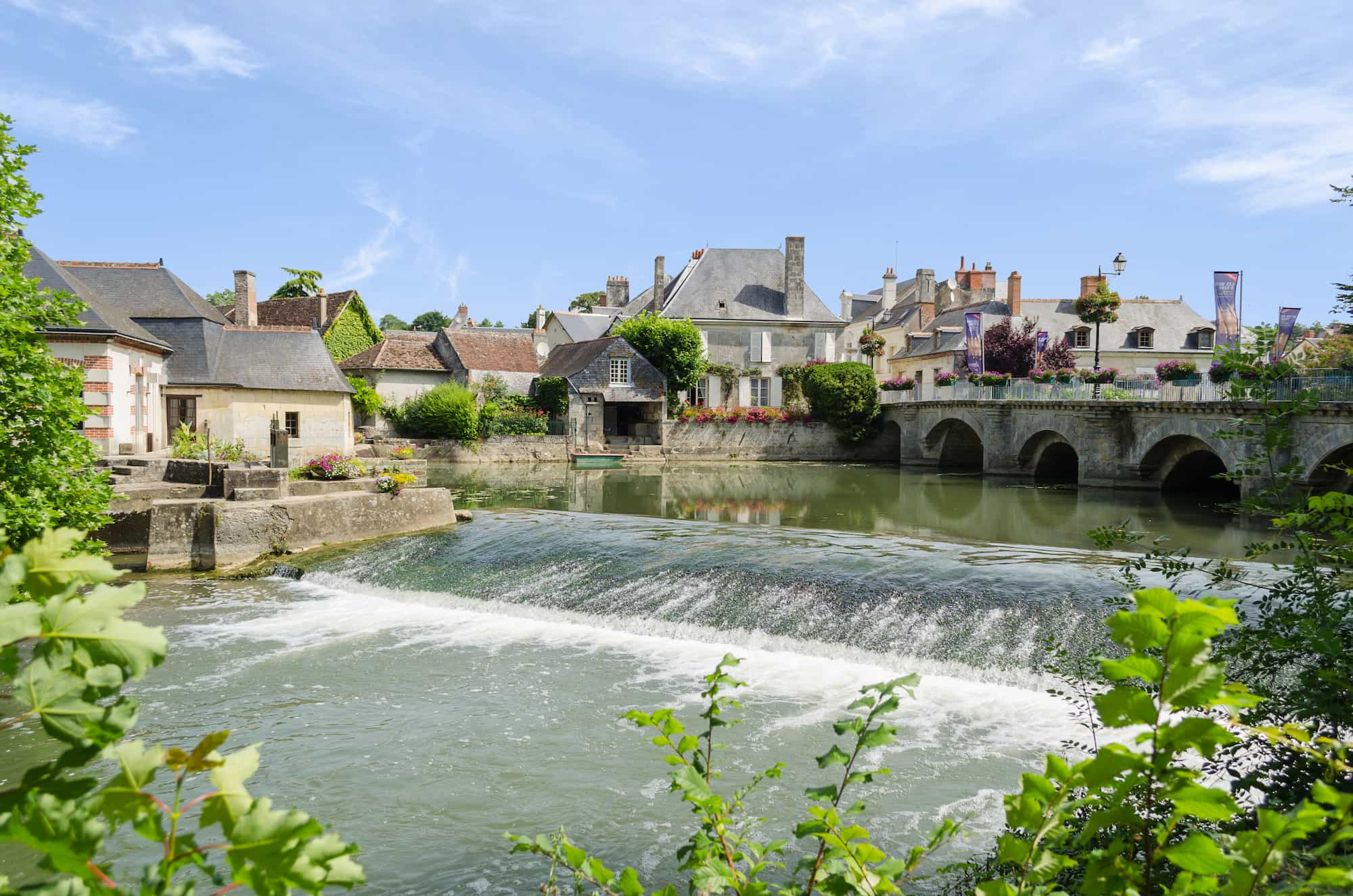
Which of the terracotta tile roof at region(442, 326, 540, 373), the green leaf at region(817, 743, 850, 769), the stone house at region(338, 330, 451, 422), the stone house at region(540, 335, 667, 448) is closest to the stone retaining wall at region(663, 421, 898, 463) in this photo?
the stone house at region(540, 335, 667, 448)

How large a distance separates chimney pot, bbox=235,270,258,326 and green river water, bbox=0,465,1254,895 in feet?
71.6

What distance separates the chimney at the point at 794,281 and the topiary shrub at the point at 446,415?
1589cm

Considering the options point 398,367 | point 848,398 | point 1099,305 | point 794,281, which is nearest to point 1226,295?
point 1099,305

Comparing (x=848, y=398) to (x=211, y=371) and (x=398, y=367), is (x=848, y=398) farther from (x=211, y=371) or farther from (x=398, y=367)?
(x=211, y=371)

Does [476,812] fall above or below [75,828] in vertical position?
below

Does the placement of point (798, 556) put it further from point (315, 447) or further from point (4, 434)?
point (315, 447)

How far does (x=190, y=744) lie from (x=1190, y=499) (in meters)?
22.5

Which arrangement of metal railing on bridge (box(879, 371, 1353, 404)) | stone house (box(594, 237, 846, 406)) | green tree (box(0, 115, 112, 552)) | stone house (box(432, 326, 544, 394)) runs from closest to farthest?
green tree (box(0, 115, 112, 552)), metal railing on bridge (box(879, 371, 1353, 404)), stone house (box(432, 326, 544, 394)), stone house (box(594, 237, 846, 406))

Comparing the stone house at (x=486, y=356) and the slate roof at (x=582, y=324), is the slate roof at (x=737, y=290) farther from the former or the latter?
the stone house at (x=486, y=356)

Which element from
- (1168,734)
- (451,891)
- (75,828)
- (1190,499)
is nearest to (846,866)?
(1168,734)

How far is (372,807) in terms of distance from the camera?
228 inches

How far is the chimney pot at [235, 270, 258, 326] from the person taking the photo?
32.0 m

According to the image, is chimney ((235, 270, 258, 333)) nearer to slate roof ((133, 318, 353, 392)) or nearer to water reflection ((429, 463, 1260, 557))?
slate roof ((133, 318, 353, 392))

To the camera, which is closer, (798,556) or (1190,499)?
(798,556)
